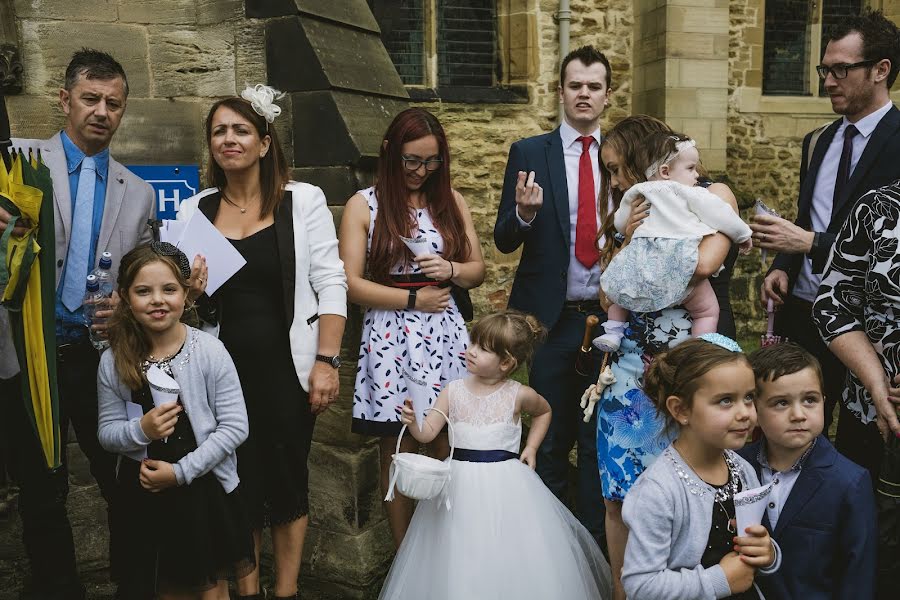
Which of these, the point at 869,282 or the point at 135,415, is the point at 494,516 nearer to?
the point at 135,415

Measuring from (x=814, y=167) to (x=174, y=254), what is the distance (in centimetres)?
286

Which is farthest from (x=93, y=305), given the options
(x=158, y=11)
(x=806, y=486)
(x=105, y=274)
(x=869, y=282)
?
(x=869, y=282)

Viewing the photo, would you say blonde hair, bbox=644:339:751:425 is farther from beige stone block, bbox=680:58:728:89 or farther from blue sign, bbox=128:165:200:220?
beige stone block, bbox=680:58:728:89

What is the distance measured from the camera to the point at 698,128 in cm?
1004

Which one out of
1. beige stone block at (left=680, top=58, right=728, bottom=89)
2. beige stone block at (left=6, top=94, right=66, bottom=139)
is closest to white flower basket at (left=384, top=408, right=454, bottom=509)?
beige stone block at (left=6, top=94, right=66, bottom=139)

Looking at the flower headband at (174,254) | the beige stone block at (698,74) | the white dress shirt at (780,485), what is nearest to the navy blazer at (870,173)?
the white dress shirt at (780,485)

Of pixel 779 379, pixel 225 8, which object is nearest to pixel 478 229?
pixel 225 8

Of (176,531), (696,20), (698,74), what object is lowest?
(176,531)

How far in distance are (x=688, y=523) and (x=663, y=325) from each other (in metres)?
0.90

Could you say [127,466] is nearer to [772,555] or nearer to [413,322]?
[413,322]

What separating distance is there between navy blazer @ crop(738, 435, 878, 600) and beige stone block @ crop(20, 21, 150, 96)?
3.42 metres

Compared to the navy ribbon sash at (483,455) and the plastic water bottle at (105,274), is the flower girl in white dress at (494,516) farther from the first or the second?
the plastic water bottle at (105,274)

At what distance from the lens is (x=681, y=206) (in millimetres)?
2998

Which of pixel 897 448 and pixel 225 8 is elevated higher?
pixel 225 8
